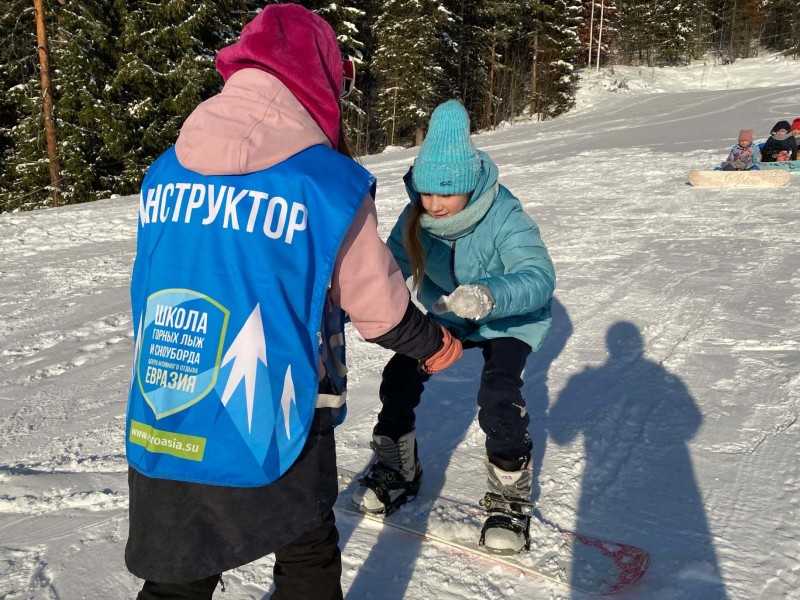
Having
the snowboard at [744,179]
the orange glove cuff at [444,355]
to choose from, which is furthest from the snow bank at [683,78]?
the orange glove cuff at [444,355]

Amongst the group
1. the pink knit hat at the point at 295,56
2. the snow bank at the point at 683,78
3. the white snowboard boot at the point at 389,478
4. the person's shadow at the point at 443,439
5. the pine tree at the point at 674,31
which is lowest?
the person's shadow at the point at 443,439

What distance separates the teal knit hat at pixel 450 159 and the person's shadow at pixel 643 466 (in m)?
1.43

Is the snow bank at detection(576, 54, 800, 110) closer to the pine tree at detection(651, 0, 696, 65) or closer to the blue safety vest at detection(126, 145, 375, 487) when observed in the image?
the pine tree at detection(651, 0, 696, 65)

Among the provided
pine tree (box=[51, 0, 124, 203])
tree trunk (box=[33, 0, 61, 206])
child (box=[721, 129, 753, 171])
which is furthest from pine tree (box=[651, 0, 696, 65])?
child (box=[721, 129, 753, 171])

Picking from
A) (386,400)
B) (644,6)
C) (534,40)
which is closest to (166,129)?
(386,400)

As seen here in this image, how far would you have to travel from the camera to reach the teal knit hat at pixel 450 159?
2.42 m

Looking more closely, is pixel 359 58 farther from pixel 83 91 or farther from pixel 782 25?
pixel 782 25

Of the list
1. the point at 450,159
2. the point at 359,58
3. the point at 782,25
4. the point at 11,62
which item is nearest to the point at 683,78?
the point at 782,25

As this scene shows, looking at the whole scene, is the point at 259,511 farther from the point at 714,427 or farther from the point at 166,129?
the point at 166,129

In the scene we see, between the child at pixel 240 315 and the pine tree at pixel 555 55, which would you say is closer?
the child at pixel 240 315

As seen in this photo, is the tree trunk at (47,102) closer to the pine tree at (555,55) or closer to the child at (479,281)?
the child at (479,281)

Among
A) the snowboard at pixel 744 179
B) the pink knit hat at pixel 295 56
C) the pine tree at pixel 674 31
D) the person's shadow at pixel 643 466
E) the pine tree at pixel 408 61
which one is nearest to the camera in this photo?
the pink knit hat at pixel 295 56

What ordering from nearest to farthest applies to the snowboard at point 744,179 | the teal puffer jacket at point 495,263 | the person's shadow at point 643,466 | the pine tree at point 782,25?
the teal puffer jacket at point 495,263 < the person's shadow at point 643,466 < the snowboard at point 744,179 < the pine tree at point 782,25

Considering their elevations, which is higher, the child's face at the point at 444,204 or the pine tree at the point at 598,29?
the pine tree at the point at 598,29
